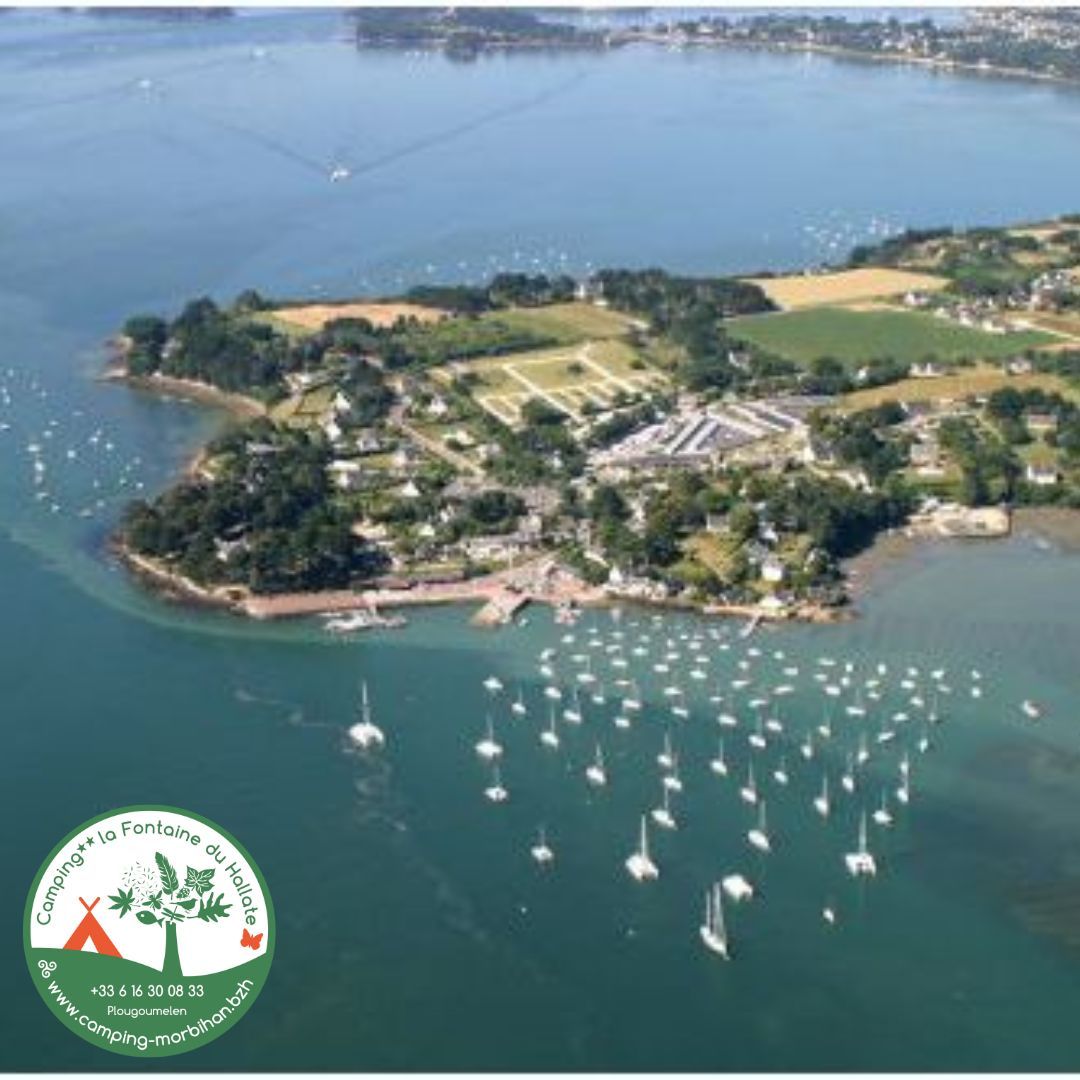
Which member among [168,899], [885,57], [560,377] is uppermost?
[168,899]

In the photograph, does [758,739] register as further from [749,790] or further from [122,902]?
[122,902]

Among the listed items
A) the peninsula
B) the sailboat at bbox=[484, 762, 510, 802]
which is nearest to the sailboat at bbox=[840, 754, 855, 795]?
the sailboat at bbox=[484, 762, 510, 802]

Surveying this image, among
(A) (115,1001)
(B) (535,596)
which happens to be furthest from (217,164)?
(A) (115,1001)

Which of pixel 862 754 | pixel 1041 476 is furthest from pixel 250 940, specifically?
pixel 1041 476

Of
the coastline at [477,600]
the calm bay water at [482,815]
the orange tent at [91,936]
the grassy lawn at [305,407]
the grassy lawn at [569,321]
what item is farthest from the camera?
the grassy lawn at [569,321]

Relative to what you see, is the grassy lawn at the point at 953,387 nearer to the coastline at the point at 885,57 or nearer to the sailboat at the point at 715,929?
the sailboat at the point at 715,929

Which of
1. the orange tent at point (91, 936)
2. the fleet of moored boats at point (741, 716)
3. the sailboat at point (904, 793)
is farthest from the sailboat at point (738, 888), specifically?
the orange tent at point (91, 936)
